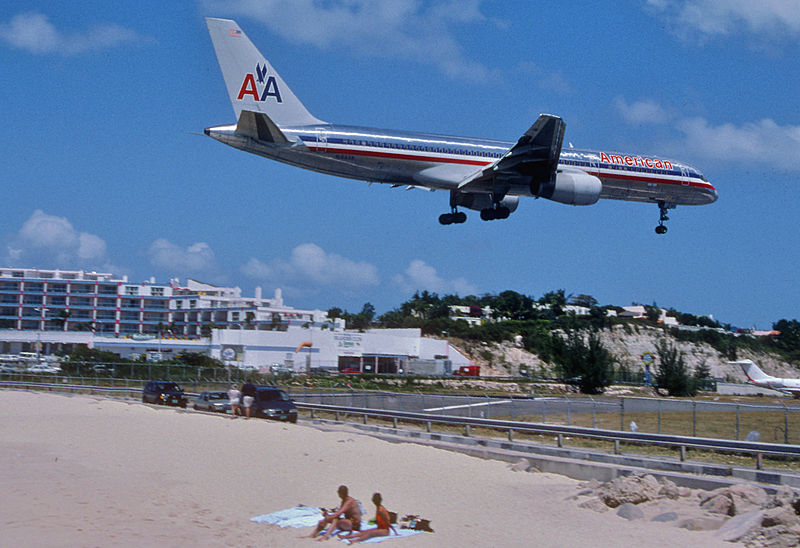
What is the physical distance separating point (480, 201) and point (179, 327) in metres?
85.1

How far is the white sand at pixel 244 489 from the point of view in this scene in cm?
1157

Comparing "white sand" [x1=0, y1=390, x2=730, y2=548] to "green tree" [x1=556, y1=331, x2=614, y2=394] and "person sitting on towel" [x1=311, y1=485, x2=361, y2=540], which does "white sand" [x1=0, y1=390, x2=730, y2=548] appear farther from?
"green tree" [x1=556, y1=331, x2=614, y2=394]

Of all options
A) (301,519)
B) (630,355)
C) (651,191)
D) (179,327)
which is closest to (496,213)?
(651,191)

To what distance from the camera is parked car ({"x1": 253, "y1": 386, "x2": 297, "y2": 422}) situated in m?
Answer: 24.7

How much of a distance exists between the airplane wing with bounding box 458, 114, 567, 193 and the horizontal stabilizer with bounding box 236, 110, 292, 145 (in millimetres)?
7582

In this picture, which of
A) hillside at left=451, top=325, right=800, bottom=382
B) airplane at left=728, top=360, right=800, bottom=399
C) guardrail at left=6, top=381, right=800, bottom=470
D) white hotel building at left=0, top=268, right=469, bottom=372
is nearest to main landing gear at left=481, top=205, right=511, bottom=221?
guardrail at left=6, top=381, right=800, bottom=470

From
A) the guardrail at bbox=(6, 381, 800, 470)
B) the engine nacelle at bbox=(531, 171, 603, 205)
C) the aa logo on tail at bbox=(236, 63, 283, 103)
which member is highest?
the aa logo on tail at bbox=(236, 63, 283, 103)

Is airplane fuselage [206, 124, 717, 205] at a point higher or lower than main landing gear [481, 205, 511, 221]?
higher

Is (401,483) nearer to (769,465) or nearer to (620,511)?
(620,511)

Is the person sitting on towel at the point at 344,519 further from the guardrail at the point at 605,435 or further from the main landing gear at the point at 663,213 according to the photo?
the main landing gear at the point at 663,213

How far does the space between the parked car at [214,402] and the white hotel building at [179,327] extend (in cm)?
3305

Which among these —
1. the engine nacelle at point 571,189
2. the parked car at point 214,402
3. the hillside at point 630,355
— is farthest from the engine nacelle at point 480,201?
the hillside at point 630,355

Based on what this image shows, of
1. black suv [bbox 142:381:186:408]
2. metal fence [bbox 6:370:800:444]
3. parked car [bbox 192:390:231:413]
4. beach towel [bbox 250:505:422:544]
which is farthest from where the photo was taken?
black suv [bbox 142:381:186:408]

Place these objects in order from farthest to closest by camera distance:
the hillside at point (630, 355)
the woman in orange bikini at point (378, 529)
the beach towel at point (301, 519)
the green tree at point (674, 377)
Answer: the hillside at point (630, 355), the green tree at point (674, 377), the beach towel at point (301, 519), the woman in orange bikini at point (378, 529)
